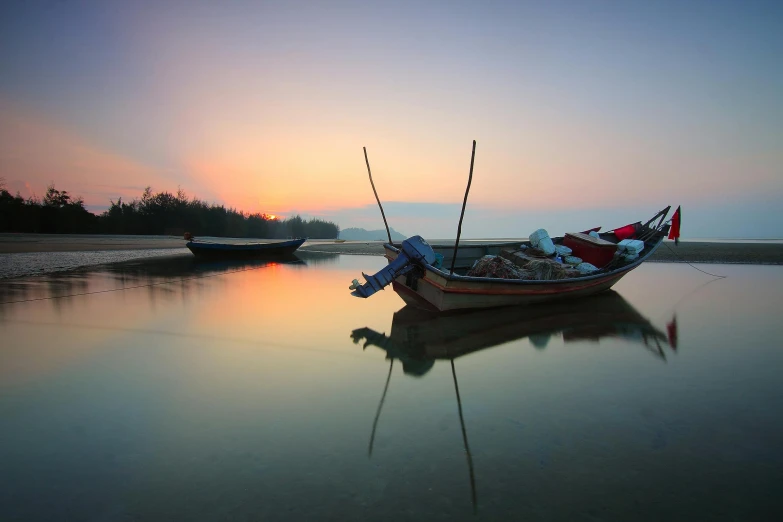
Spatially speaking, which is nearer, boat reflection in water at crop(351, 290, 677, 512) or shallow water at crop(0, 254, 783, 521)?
shallow water at crop(0, 254, 783, 521)

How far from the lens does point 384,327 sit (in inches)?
310

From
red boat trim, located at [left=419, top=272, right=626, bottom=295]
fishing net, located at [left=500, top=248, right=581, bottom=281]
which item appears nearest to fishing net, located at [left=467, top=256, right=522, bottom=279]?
fishing net, located at [left=500, top=248, right=581, bottom=281]

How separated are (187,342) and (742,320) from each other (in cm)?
1064

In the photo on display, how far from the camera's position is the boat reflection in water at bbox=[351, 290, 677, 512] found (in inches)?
244

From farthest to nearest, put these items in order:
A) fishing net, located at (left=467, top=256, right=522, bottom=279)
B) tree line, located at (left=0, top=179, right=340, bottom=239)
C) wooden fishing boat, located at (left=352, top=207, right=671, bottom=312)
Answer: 1. tree line, located at (left=0, top=179, right=340, bottom=239)
2. fishing net, located at (left=467, top=256, right=522, bottom=279)
3. wooden fishing boat, located at (left=352, top=207, right=671, bottom=312)

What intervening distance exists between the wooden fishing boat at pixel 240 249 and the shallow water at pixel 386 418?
15772mm

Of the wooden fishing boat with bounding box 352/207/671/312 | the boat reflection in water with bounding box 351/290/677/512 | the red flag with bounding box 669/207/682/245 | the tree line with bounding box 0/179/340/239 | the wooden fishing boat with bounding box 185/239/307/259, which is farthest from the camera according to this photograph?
the tree line with bounding box 0/179/340/239

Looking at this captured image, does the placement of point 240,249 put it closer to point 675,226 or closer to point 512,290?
point 512,290

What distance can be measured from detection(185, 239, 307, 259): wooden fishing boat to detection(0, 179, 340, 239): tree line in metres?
41.7

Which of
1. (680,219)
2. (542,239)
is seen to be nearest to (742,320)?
(542,239)

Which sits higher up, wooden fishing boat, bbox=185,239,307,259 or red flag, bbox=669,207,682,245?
red flag, bbox=669,207,682,245

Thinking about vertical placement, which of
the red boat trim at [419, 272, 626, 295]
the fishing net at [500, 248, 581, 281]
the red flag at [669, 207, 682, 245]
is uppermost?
the red flag at [669, 207, 682, 245]

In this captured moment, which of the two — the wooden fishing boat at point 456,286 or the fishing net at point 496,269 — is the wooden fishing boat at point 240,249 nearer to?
the wooden fishing boat at point 456,286

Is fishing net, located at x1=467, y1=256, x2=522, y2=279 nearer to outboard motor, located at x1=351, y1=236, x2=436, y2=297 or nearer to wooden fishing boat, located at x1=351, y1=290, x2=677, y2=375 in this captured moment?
wooden fishing boat, located at x1=351, y1=290, x2=677, y2=375
